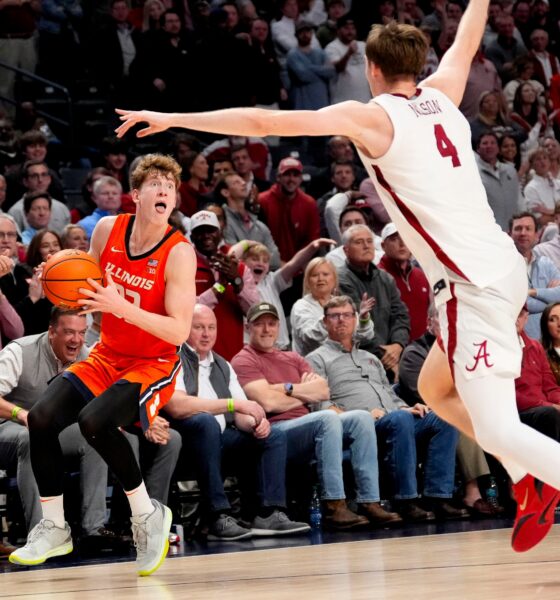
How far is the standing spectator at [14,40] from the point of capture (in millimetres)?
12688

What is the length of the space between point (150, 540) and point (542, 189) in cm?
826

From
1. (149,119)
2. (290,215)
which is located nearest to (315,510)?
(290,215)

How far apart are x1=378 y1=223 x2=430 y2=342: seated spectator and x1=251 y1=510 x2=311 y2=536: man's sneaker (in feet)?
9.31

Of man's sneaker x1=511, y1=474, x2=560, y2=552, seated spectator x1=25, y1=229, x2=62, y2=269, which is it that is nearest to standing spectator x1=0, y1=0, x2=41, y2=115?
seated spectator x1=25, y1=229, x2=62, y2=269

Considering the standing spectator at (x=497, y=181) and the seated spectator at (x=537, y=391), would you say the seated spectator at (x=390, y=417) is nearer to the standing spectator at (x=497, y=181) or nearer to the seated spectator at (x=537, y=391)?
the seated spectator at (x=537, y=391)

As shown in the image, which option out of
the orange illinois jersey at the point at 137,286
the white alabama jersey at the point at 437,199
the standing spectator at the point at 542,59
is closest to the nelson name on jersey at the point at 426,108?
the white alabama jersey at the point at 437,199

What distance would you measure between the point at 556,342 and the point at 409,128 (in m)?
4.82

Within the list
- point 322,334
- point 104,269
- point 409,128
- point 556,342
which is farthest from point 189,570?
point 556,342

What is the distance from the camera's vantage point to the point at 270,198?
1104cm

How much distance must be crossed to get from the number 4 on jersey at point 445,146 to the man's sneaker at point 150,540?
7.81ft

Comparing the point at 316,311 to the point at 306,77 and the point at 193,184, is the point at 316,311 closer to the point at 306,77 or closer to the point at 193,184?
the point at 193,184

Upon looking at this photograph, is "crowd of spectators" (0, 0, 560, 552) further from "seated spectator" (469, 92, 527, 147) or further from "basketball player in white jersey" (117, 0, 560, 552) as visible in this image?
"basketball player in white jersey" (117, 0, 560, 552)

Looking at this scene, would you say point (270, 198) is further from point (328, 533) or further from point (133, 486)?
point (133, 486)

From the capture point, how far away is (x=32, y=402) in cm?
729
